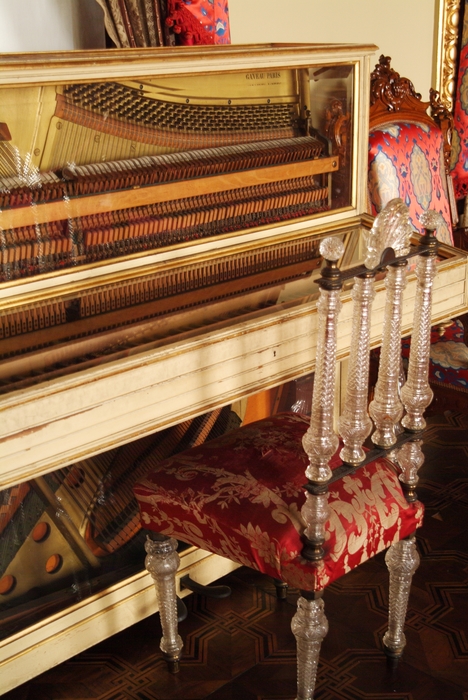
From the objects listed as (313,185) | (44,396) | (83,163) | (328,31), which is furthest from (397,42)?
(44,396)

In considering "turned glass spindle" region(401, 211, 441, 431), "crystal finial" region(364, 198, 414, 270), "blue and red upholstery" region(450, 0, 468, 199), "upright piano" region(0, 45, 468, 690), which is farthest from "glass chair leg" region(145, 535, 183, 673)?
"blue and red upholstery" region(450, 0, 468, 199)

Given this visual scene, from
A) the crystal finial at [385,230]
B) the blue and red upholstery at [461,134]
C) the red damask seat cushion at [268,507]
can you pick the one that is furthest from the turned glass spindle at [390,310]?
the blue and red upholstery at [461,134]

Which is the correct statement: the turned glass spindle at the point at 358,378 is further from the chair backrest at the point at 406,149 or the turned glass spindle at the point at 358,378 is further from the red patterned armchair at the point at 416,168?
the chair backrest at the point at 406,149

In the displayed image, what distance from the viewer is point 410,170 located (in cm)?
275

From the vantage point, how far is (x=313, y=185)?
94.8 inches

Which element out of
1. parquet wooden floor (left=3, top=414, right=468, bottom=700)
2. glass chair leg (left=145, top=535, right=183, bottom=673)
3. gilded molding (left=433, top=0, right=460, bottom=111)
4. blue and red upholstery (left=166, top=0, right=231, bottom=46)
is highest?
blue and red upholstery (left=166, top=0, right=231, bottom=46)

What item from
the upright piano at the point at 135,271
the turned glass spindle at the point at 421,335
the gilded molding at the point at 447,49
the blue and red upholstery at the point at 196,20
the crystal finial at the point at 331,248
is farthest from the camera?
the gilded molding at the point at 447,49

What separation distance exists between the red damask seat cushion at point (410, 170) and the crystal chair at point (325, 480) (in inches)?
A: 36.8

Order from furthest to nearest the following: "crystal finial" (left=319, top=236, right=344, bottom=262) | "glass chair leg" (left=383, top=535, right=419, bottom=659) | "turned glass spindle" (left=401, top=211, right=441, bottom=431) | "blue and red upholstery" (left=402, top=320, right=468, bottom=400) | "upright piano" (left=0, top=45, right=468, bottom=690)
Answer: "blue and red upholstery" (left=402, top=320, right=468, bottom=400)
"glass chair leg" (left=383, top=535, right=419, bottom=659)
"turned glass spindle" (left=401, top=211, right=441, bottom=431)
"upright piano" (left=0, top=45, right=468, bottom=690)
"crystal finial" (left=319, top=236, right=344, bottom=262)

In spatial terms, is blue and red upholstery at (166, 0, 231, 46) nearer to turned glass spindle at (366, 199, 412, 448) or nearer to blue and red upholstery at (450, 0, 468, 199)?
turned glass spindle at (366, 199, 412, 448)

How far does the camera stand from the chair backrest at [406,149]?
265cm

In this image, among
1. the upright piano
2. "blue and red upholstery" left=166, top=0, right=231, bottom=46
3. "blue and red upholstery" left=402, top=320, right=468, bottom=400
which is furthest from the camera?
"blue and red upholstery" left=402, top=320, right=468, bottom=400

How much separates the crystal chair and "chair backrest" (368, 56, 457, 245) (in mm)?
951

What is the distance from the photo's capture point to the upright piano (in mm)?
1579
